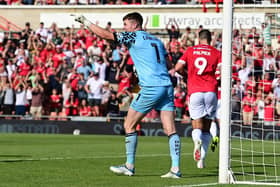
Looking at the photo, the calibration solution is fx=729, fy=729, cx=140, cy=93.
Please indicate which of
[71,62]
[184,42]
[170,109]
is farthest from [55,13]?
[170,109]

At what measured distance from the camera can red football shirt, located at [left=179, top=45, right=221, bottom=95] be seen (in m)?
13.2

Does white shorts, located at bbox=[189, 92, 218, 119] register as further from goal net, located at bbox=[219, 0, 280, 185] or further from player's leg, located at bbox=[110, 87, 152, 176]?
player's leg, located at bbox=[110, 87, 152, 176]

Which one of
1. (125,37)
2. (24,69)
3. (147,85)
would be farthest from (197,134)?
(24,69)

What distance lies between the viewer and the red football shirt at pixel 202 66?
43.3 ft

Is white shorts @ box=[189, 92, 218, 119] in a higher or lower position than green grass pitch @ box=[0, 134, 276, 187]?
higher

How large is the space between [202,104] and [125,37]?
3215 mm

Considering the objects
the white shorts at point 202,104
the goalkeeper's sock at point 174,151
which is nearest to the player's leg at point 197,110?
the white shorts at point 202,104

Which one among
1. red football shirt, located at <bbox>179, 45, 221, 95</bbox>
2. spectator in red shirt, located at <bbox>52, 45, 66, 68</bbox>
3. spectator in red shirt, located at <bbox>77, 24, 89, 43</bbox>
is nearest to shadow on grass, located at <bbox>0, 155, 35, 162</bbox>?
red football shirt, located at <bbox>179, 45, 221, 95</bbox>

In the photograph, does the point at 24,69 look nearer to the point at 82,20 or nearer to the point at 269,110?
the point at 269,110

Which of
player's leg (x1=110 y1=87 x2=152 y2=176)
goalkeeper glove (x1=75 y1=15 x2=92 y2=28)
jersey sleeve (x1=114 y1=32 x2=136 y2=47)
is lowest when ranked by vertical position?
player's leg (x1=110 y1=87 x2=152 y2=176)

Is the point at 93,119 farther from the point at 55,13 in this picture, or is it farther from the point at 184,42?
the point at 55,13

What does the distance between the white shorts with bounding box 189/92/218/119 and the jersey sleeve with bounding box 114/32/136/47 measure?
9.70ft

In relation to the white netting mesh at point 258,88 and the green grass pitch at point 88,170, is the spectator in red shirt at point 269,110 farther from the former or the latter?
the green grass pitch at point 88,170

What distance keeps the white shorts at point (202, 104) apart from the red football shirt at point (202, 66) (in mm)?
92
